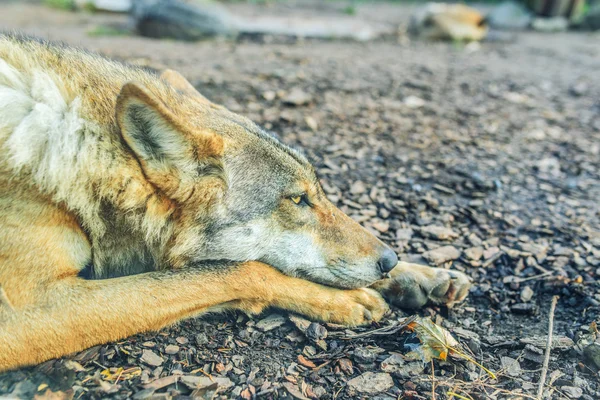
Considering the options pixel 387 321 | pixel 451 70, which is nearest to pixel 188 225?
pixel 387 321

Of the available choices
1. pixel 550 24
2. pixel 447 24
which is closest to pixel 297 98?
pixel 447 24

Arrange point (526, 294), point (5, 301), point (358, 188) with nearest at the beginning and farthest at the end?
point (5, 301) < point (526, 294) < point (358, 188)

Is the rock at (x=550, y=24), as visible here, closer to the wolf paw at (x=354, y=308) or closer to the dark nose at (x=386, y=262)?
the dark nose at (x=386, y=262)

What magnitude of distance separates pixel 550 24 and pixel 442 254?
1177cm

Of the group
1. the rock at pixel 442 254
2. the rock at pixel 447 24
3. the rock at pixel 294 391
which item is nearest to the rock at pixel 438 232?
the rock at pixel 442 254

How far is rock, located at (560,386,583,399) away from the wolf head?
1.12 meters

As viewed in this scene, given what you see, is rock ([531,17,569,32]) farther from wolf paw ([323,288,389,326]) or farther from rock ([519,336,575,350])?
wolf paw ([323,288,389,326])

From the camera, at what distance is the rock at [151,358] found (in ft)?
8.95

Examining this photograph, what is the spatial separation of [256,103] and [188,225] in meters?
3.33

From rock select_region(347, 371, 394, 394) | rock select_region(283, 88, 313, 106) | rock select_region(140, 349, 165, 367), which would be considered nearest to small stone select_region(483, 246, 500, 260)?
rock select_region(347, 371, 394, 394)

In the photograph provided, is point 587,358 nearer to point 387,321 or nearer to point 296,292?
point 387,321

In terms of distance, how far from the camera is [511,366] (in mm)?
2867

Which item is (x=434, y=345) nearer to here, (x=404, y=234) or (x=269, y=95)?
(x=404, y=234)

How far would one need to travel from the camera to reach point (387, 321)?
3203mm
